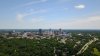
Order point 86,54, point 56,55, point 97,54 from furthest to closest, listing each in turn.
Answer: point 56,55
point 86,54
point 97,54

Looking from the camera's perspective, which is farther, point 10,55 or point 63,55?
point 10,55

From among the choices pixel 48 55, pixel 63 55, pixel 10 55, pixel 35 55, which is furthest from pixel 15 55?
pixel 63 55

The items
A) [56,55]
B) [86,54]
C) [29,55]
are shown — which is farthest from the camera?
[29,55]

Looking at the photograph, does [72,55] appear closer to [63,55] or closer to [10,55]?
[63,55]

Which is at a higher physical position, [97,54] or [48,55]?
[97,54]

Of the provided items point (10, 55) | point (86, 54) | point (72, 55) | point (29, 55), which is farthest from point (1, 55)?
point (86, 54)

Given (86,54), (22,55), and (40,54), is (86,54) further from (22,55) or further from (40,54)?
(22,55)

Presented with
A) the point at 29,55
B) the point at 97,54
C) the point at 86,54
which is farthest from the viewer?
the point at 29,55

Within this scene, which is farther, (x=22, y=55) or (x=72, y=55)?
(x=22, y=55)

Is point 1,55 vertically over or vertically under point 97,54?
under
